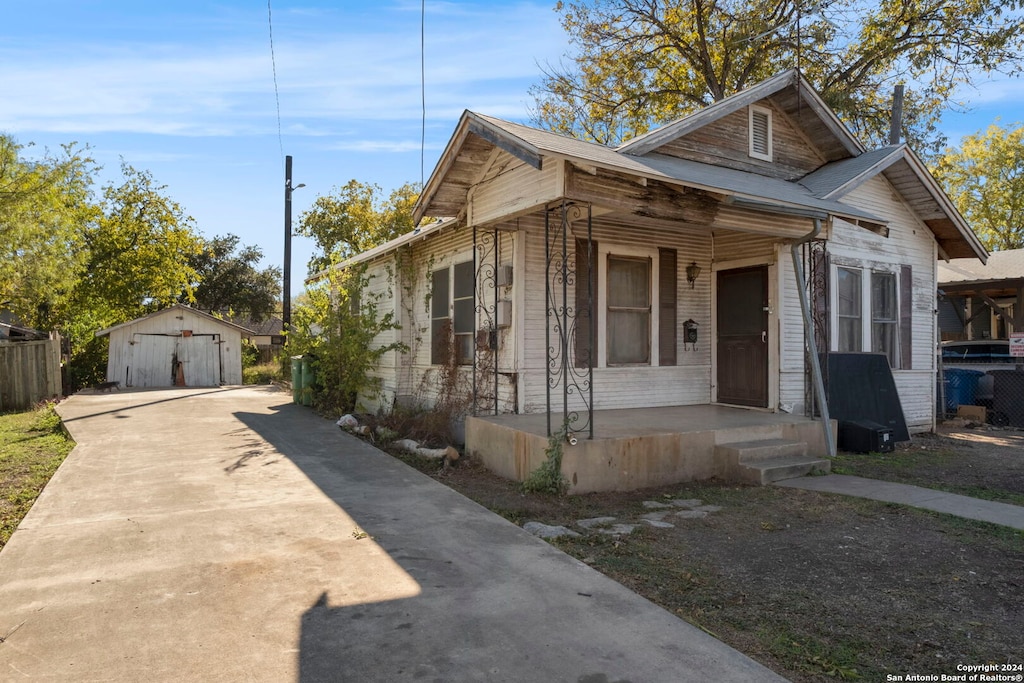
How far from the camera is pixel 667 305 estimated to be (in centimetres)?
958

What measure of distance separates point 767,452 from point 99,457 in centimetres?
802

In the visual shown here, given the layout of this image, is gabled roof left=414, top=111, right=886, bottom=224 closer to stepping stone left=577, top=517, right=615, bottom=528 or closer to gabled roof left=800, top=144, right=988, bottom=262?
gabled roof left=800, top=144, right=988, bottom=262

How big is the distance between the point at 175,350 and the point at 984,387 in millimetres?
22217

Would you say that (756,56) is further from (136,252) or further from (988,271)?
(136,252)

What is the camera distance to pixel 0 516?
5484mm

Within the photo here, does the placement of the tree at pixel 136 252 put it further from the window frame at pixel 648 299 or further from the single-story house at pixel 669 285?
the window frame at pixel 648 299

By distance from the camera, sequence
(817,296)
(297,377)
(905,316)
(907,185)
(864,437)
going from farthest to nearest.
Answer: (297,377), (905,316), (907,185), (817,296), (864,437)

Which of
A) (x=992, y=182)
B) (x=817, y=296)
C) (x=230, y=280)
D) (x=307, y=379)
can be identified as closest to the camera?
(x=817, y=296)

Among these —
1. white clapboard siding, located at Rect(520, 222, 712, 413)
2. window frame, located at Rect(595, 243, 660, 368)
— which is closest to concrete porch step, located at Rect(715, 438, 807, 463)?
white clapboard siding, located at Rect(520, 222, 712, 413)

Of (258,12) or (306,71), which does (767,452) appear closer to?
(306,71)

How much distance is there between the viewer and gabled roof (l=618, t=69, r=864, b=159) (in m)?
9.10

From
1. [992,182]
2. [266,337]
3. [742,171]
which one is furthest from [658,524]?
[266,337]

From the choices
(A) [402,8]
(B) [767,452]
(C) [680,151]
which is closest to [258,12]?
(A) [402,8]

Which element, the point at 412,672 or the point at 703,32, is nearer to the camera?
the point at 412,672
